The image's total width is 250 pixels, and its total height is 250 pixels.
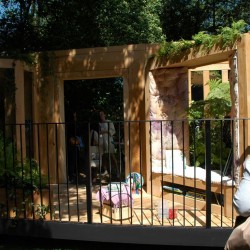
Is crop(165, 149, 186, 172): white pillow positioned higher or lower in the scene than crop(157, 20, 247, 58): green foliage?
lower

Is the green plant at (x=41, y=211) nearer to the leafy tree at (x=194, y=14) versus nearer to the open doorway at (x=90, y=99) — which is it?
the open doorway at (x=90, y=99)

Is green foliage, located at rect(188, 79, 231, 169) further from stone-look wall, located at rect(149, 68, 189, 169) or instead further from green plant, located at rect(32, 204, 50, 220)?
green plant, located at rect(32, 204, 50, 220)

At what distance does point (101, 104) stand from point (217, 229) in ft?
24.5

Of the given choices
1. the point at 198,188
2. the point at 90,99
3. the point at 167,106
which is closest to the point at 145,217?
the point at 198,188

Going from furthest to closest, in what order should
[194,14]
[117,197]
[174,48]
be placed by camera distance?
[194,14] → [174,48] → [117,197]

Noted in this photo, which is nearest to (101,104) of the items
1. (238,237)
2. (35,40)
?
(35,40)

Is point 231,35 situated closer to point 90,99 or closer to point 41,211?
point 41,211

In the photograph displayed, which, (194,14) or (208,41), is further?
(194,14)

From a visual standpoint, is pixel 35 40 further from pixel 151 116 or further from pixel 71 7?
pixel 151 116

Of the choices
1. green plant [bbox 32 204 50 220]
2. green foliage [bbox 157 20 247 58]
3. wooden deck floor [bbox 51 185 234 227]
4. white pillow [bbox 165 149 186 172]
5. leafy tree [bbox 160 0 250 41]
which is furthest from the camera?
leafy tree [bbox 160 0 250 41]

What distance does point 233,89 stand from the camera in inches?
195

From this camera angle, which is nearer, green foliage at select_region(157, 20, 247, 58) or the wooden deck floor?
the wooden deck floor

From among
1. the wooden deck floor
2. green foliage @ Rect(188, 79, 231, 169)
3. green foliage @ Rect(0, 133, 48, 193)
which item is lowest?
the wooden deck floor

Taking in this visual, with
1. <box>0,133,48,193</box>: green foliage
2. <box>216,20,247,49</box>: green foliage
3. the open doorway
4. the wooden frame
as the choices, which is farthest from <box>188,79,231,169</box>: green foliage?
the open doorway
